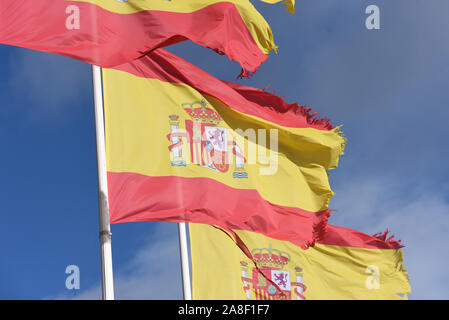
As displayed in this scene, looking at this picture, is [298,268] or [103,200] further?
[298,268]

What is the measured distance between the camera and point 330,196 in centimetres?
1312

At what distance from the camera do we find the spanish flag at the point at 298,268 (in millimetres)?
14578

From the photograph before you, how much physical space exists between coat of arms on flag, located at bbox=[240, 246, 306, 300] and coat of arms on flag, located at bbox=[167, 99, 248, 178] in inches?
141

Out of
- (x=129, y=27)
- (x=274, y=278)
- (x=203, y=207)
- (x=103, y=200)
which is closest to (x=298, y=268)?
(x=274, y=278)

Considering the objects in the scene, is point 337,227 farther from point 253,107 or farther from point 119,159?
point 119,159

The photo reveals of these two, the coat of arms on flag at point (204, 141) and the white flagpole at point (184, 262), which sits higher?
→ the coat of arms on flag at point (204, 141)

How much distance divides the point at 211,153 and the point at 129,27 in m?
2.97

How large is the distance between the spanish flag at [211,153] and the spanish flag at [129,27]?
140 centimetres

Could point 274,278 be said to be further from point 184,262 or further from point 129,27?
point 129,27

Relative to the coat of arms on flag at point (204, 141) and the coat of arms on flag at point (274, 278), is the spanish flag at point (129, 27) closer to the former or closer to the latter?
the coat of arms on flag at point (204, 141)

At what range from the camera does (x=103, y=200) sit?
29.9ft

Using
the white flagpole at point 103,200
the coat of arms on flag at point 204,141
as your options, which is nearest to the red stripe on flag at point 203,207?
the white flagpole at point 103,200

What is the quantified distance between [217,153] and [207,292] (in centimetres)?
429
